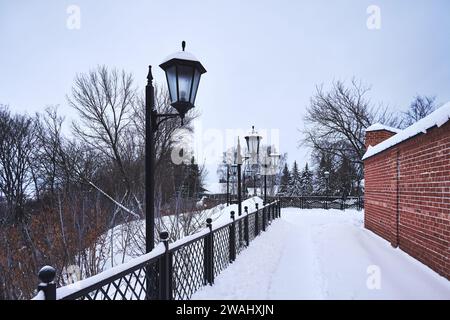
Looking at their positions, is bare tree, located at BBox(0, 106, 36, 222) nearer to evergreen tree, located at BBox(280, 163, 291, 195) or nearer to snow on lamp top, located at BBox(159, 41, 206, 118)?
snow on lamp top, located at BBox(159, 41, 206, 118)

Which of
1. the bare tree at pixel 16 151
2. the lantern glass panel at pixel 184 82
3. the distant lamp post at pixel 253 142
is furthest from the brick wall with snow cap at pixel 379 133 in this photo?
the bare tree at pixel 16 151

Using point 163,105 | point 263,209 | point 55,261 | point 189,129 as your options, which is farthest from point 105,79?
point 55,261

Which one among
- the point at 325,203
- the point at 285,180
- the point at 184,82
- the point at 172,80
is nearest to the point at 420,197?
the point at 184,82

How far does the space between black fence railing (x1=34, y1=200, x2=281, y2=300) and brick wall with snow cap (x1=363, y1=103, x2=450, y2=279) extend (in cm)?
301

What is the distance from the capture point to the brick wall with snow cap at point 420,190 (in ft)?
12.5

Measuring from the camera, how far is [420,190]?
15.3 feet

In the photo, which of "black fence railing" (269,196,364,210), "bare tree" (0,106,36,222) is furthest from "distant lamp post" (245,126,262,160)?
"bare tree" (0,106,36,222)

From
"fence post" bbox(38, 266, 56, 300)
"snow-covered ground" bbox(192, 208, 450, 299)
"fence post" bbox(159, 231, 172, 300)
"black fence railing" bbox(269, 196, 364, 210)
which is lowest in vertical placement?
"black fence railing" bbox(269, 196, 364, 210)

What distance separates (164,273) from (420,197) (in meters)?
3.90

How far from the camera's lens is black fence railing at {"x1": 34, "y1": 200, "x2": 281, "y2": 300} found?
71.7 inches

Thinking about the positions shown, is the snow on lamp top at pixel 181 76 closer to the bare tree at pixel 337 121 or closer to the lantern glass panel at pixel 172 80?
the lantern glass panel at pixel 172 80

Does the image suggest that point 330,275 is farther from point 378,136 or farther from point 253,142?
point 378,136
